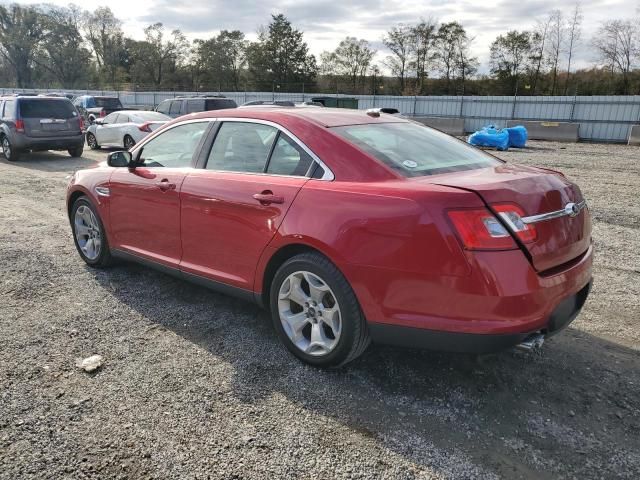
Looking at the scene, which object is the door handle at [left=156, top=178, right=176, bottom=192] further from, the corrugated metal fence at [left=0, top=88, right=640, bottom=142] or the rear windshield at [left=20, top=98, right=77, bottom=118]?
the corrugated metal fence at [left=0, top=88, right=640, bottom=142]

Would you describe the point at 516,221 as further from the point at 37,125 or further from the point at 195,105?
the point at 195,105

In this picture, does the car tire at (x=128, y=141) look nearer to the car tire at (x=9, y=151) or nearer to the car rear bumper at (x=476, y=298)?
the car tire at (x=9, y=151)

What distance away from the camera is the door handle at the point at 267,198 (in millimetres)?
3287

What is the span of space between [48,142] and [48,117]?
684 millimetres

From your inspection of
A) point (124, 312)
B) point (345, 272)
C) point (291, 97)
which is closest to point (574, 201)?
point (345, 272)

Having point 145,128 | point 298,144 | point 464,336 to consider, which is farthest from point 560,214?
point 145,128

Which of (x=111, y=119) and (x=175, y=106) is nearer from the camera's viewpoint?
(x=111, y=119)

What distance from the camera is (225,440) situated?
263 centimetres

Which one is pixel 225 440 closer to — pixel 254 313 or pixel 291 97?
pixel 254 313

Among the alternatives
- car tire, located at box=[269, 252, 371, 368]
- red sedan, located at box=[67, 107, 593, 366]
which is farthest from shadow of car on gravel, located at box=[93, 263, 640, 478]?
red sedan, located at box=[67, 107, 593, 366]

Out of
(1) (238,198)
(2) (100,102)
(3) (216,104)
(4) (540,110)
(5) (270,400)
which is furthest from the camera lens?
(2) (100,102)

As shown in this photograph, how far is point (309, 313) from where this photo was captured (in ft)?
10.7

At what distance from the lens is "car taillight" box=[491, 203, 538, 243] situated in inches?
102

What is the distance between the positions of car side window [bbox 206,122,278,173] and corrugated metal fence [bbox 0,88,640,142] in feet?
72.0
